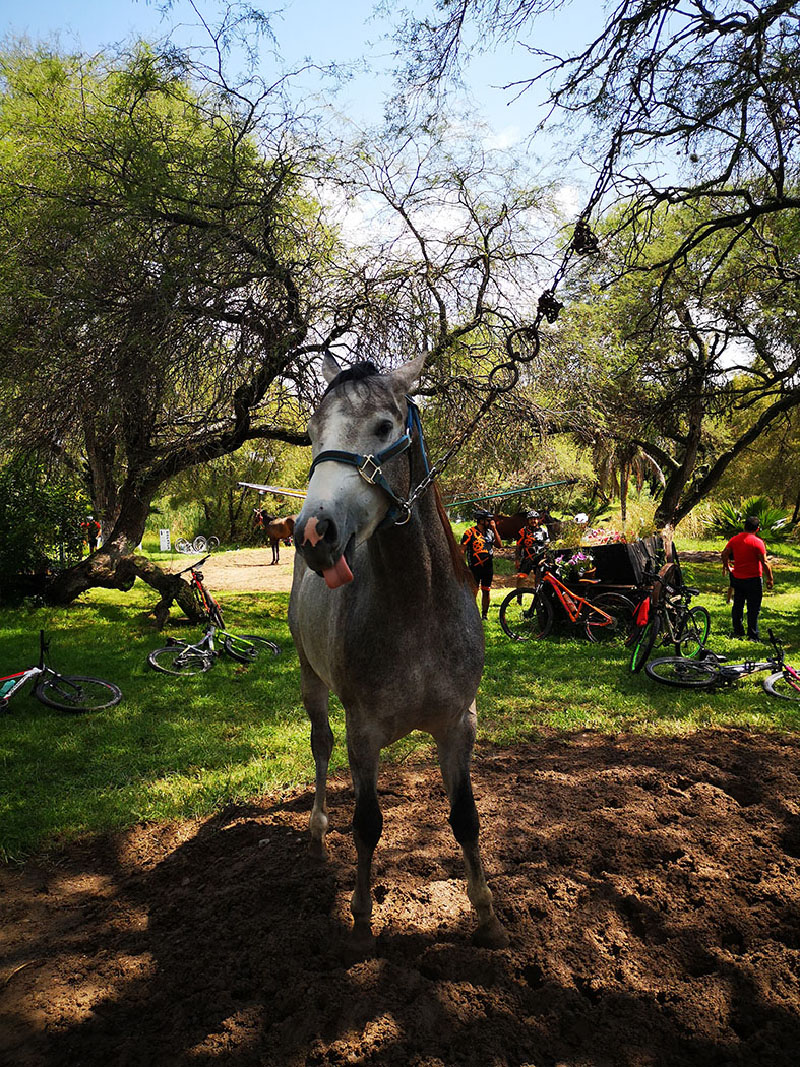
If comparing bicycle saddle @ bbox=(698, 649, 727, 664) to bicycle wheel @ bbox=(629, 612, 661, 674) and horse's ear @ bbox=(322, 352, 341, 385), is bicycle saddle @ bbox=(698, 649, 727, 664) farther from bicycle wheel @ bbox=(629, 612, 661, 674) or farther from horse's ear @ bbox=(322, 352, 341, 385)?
horse's ear @ bbox=(322, 352, 341, 385)

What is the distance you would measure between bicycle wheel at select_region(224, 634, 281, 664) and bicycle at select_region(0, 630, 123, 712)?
70.1 inches

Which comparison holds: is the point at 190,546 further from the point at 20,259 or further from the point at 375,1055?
the point at 375,1055

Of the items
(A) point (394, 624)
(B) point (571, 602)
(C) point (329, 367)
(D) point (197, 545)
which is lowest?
(B) point (571, 602)

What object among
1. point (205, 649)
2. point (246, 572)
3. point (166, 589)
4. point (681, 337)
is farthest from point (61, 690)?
point (246, 572)

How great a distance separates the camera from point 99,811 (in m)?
4.63

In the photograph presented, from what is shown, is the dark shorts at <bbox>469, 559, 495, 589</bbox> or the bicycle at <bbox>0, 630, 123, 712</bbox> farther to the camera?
the dark shorts at <bbox>469, 559, 495, 589</bbox>

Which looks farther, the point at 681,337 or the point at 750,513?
the point at 750,513

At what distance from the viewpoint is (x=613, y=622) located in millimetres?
10312

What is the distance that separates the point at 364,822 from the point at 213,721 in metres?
4.26

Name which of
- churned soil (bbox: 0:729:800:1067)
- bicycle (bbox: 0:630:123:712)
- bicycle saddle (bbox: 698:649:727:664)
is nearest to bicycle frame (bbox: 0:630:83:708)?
bicycle (bbox: 0:630:123:712)

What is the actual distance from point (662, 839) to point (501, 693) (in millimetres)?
3785

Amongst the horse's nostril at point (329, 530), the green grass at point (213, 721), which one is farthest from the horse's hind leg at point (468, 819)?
the green grass at point (213, 721)

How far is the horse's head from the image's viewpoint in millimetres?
1981

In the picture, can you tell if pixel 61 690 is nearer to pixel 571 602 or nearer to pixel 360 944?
pixel 360 944
